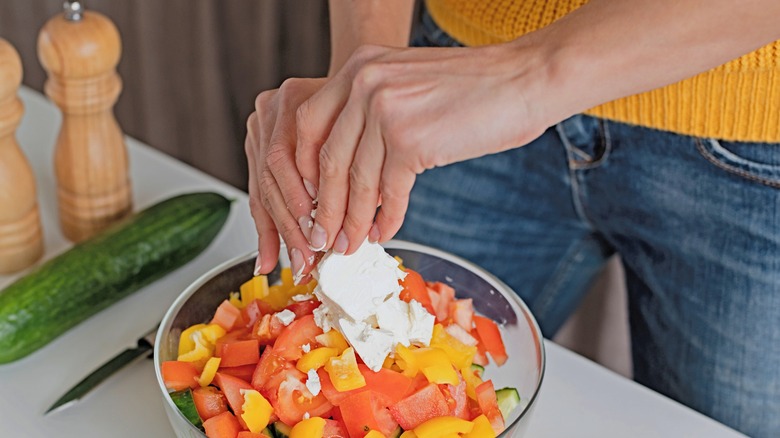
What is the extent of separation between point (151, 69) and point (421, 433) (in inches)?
71.9

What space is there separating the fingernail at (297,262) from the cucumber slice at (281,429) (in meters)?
0.15

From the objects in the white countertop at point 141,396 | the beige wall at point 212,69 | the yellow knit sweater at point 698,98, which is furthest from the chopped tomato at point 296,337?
the beige wall at point 212,69

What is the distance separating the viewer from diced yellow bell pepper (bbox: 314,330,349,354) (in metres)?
0.87

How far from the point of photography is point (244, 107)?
222cm

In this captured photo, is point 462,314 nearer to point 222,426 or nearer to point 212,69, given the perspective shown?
point 222,426

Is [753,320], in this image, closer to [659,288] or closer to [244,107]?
[659,288]

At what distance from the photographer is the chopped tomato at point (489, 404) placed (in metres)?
0.84

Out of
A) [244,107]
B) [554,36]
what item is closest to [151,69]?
[244,107]

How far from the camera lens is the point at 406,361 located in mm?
843

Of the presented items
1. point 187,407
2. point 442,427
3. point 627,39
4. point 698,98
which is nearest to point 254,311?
point 187,407

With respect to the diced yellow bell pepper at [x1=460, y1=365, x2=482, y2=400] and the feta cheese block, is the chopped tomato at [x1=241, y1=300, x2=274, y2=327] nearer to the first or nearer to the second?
the feta cheese block

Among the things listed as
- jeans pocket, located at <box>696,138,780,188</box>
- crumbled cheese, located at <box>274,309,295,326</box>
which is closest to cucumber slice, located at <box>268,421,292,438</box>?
crumbled cheese, located at <box>274,309,295,326</box>

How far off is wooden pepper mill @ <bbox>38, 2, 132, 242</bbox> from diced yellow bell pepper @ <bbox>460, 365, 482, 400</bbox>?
623 millimetres

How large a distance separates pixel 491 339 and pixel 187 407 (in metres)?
0.34
